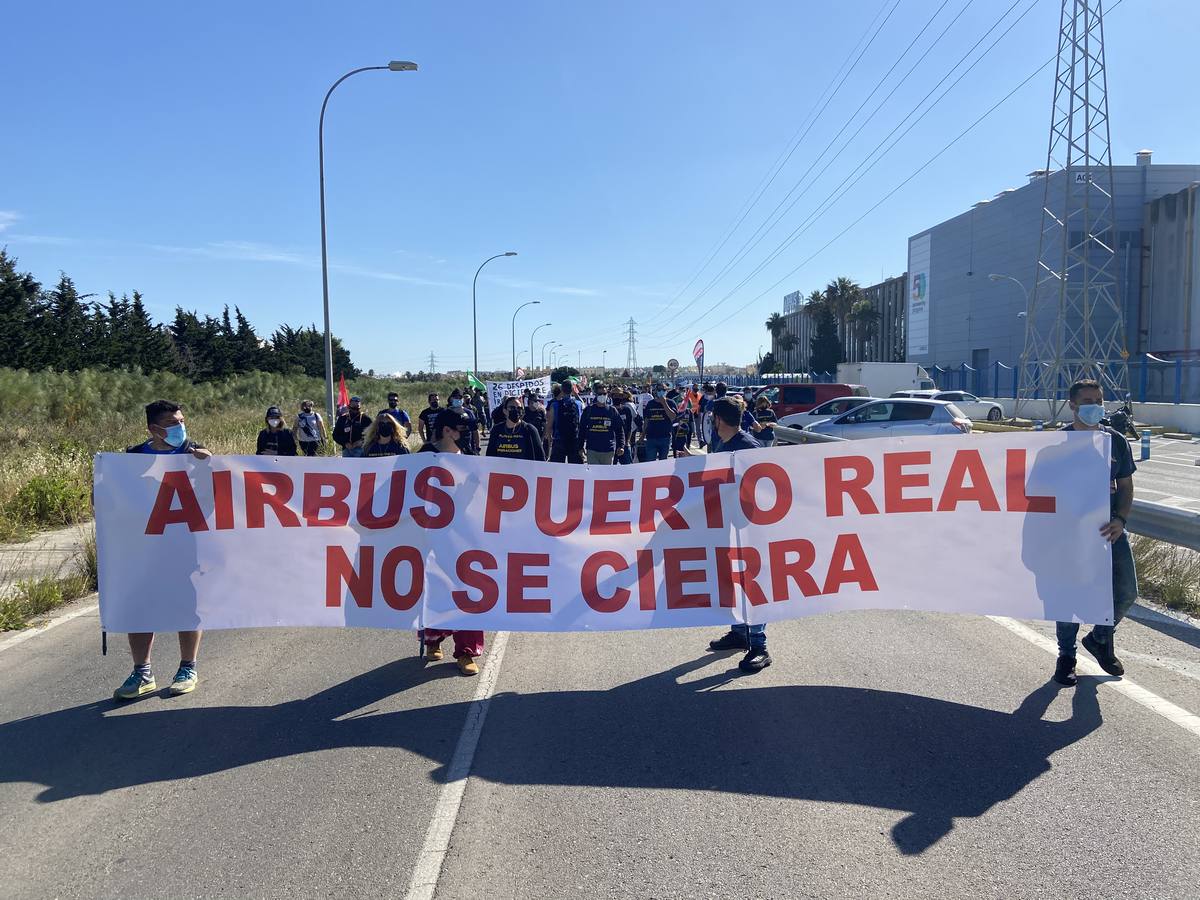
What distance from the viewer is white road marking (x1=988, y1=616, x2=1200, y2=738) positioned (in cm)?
481

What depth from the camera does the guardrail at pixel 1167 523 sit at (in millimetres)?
6781

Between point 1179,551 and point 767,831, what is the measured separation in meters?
7.95

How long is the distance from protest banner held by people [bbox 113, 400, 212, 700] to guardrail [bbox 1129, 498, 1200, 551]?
7.11 m

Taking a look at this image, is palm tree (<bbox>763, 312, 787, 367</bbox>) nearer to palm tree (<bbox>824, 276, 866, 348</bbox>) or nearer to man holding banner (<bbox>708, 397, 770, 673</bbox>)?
palm tree (<bbox>824, 276, 866, 348</bbox>)

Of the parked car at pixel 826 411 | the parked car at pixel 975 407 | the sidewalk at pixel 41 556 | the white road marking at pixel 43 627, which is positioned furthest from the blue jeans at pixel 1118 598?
the parked car at pixel 975 407

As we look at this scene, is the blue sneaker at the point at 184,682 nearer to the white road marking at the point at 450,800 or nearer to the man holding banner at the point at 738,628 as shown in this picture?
the white road marking at the point at 450,800

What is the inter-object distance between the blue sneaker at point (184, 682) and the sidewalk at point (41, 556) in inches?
143

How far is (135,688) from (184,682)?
0.28m

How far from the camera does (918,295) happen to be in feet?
265

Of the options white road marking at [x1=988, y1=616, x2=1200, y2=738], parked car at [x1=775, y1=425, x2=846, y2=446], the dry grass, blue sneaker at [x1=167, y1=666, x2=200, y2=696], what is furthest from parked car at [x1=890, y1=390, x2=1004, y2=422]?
blue sneaker at [x1=167, y1=666, x2=200, y2=696]

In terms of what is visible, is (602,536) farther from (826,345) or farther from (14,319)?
(826,345)

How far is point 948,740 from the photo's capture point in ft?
15.1

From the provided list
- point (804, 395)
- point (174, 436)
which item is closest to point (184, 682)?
point (174, 436)

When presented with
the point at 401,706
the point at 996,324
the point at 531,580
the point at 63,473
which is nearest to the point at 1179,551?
the point at 531,580
